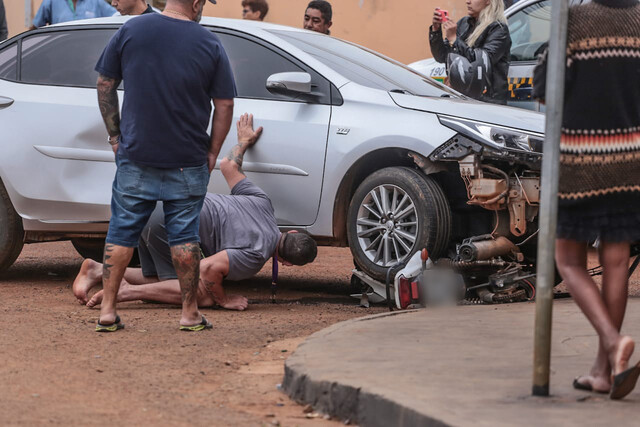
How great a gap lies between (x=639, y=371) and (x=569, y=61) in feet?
3.72

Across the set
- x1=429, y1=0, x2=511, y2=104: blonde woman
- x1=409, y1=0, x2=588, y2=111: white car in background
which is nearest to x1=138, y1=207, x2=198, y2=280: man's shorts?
x1=429, y1=0, x2=511, y2=104: blonde woman

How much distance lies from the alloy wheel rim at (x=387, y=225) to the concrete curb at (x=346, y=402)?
88.9 inches

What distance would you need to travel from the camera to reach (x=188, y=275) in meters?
6.18

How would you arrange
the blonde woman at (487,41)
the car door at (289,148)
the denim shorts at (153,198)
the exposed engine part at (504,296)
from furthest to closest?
1. the blonde woman at (487,41)
2. the car door at (289,148)
3. the exposed engine part at (504,296)
4. the denim shorts at (153,198)

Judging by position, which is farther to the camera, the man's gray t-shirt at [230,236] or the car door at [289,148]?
the car door at [289,148]

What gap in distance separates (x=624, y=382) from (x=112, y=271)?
3000mm

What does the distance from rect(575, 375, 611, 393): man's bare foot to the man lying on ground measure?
307 cm

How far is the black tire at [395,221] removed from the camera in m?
6.90

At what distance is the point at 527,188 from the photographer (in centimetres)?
690

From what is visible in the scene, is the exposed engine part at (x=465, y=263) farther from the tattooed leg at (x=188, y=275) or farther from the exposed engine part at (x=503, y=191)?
the tattooed leg at (x=188, y=275)

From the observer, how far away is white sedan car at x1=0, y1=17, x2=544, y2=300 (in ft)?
22.8

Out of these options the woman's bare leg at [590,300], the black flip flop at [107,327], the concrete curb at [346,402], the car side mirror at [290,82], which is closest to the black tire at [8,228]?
the car side mirror at [290,82]

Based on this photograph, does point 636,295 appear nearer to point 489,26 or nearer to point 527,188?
point 527,188

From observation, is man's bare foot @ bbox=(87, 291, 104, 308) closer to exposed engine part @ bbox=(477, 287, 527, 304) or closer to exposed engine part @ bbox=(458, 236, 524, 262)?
exposed engine part @ bbox=(458, 236, 524, 262)
